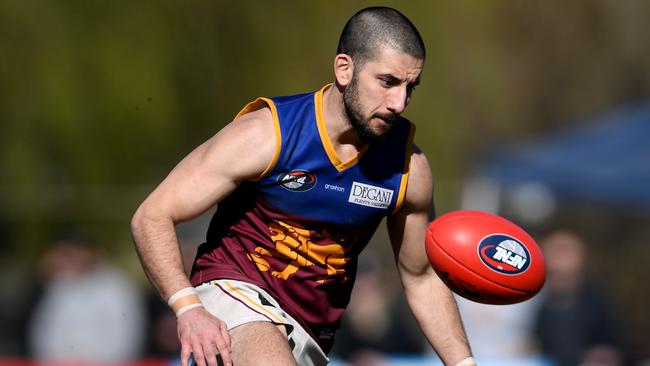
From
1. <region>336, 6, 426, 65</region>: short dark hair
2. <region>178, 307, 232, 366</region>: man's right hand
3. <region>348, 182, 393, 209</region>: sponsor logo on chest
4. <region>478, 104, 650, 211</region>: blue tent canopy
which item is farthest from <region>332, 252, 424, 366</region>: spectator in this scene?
<region>178, 307, 232, 366</region>: man's right hand

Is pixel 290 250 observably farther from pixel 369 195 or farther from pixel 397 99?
pixel 397 99

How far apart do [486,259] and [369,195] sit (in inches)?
23.7

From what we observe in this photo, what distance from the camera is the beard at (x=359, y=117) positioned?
5629mm

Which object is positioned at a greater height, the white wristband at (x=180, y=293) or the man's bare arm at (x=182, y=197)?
the man's bare arm at (x=182, y=197)

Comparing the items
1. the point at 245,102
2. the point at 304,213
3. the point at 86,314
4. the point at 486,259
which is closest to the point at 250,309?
the point at 304,213

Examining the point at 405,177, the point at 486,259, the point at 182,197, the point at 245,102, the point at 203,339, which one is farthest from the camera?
the point at 245,102

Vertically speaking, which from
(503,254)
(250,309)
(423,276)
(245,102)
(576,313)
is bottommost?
(245,102)

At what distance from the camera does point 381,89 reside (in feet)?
18.3

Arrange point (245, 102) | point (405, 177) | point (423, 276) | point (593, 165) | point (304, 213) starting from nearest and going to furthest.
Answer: point (304, 213), point (405, 177), point (423, 276), point (593, 165), point (245, 102)

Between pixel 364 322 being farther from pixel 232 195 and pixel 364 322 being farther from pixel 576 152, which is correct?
pixel 232 195

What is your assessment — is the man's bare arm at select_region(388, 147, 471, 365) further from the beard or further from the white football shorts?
the white football shorts

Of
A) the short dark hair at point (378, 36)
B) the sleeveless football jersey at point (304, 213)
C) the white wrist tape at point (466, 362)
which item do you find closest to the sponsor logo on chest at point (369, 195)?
the sleeveless football jersey at point (304, 213)

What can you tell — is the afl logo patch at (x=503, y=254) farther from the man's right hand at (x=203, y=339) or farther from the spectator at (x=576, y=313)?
the spectator at (x=576, y=313)

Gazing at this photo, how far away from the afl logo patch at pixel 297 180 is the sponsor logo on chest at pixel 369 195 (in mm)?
194
